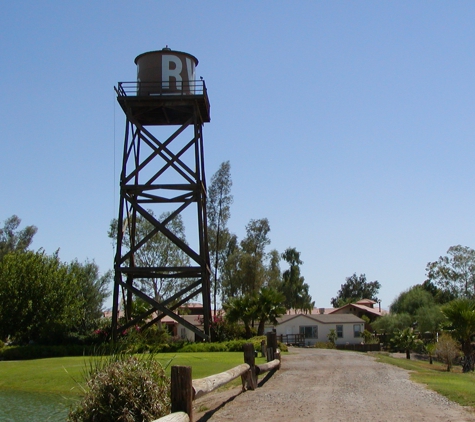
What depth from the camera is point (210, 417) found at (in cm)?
1008

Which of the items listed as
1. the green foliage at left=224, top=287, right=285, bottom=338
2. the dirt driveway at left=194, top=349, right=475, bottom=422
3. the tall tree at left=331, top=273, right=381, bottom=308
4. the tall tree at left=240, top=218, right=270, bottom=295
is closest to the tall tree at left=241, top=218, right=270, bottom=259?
the tall tree at left=240, top=218, right=270, bottom=295

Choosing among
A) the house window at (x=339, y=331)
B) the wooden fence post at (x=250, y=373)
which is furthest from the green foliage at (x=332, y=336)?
the wooden fence post at (x=250, y=373)

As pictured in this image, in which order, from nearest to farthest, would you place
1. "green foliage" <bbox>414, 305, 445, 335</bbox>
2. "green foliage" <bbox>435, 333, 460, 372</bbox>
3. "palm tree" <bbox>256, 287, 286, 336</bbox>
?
"green foliage" <bbox>435, 333, 460, 372</bbox> < "palm tree" <bbox>256, 287, 286, 336</bbox> < "green foliage" <bbox>414, 305, 445, 335</bbox>

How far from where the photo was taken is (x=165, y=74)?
2912 centimetres

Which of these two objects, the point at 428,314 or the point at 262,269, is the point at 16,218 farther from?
the point at 428,314

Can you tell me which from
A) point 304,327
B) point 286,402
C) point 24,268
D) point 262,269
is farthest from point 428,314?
point 286,402

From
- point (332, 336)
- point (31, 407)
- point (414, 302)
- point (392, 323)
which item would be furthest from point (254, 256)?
point (31, 407)

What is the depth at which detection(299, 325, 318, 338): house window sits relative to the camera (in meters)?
58.4

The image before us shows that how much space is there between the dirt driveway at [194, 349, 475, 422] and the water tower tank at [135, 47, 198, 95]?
55.5 feet

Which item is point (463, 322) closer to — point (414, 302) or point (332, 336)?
point (332, 336)

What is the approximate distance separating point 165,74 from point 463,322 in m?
17.7

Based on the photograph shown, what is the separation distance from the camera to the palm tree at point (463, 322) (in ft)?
81.2

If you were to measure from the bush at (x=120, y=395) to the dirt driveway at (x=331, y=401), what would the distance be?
214cm

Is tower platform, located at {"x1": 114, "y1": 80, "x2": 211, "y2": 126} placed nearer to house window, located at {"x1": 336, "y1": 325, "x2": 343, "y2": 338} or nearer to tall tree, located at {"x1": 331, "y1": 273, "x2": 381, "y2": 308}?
house window, located at {"x1": 336, "y1": 325, "x2": 343, "y2": 338}
